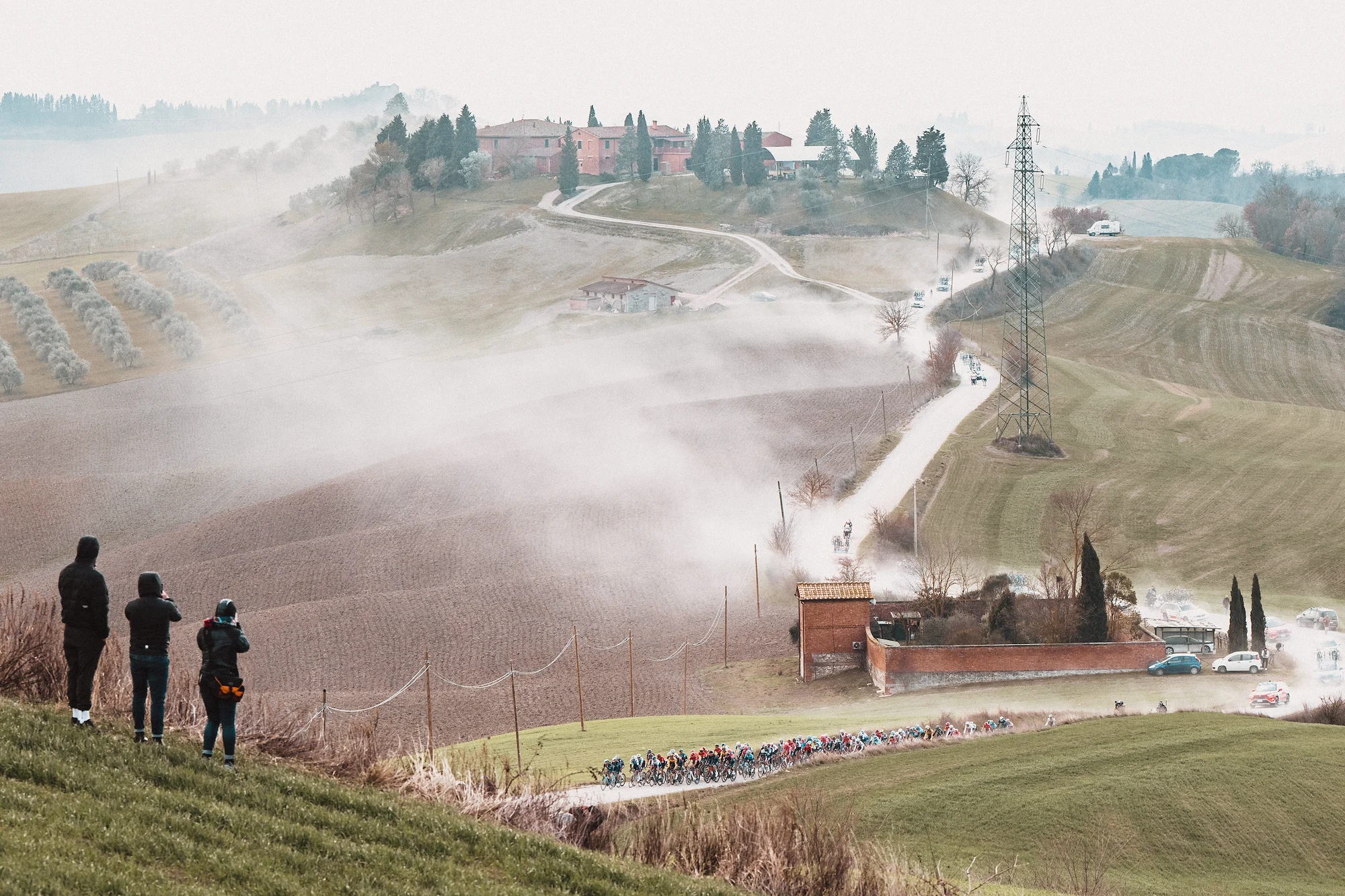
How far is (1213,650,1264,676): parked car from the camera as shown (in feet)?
136

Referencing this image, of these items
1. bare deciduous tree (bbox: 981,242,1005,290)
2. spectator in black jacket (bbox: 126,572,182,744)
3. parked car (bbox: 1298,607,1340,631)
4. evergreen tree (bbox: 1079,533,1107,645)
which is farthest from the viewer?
bare deciduous tree (bbox: 981,242,1005,290)

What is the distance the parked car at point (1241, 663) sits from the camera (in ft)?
136

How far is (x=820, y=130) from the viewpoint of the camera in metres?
171

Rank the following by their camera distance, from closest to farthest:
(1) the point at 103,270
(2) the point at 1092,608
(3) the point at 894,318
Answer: (2) the point at 1092,608
(3) the point at 894,318
(1) the point at 103,270

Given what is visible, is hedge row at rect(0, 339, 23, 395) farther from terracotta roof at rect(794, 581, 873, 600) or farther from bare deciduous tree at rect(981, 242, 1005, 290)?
bare deciduous tree at rect(981, 242, 1005, 290)

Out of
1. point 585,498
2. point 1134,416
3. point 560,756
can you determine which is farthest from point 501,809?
point 1134,416

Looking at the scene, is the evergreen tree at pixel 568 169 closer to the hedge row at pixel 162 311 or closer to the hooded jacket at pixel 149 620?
the hedge row at pixel 162 311

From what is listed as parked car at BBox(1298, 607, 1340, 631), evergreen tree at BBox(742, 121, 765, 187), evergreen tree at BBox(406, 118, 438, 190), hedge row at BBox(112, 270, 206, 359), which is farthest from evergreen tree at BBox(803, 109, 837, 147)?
parked car at BBox(1298, 607, 1340, 631)

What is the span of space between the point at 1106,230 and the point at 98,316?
110 meters

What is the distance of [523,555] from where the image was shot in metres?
59.8

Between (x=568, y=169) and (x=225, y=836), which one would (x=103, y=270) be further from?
(x=225, y=836)

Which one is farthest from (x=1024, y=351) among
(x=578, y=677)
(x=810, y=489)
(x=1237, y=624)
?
(x=578, y=677)

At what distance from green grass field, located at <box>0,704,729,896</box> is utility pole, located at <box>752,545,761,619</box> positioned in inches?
1518

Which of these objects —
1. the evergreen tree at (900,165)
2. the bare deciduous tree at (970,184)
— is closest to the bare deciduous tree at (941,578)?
the evergreen tree at (900,165)
